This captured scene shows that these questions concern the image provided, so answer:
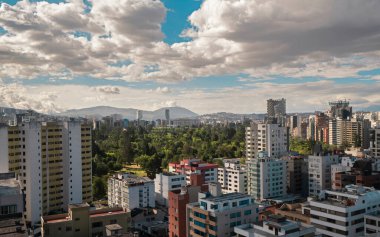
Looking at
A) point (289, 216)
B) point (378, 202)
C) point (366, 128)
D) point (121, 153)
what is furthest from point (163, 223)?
point (366, 128)

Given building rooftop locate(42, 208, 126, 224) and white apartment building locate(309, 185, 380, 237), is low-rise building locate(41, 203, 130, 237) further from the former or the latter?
white apartment building locate(309, 185, 380, 237)

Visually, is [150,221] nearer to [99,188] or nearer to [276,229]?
[99,188]

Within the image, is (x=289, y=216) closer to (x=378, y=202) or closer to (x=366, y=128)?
(x=378, y=202)

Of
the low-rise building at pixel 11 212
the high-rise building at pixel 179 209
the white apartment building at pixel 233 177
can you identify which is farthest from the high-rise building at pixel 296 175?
the low-rise building at pixel 11 212

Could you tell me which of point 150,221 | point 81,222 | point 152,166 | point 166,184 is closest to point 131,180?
point 166,184

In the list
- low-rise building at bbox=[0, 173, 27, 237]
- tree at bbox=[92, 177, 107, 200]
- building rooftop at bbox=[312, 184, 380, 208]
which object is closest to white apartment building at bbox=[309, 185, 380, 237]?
building rooftop at bbox=[312, 184, 380, 208]

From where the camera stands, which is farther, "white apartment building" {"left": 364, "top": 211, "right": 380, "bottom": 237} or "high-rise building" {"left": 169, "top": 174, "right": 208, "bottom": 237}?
"high-rise building" {"left": 169, "top": 174, "right": 208, "bottom": 237}
